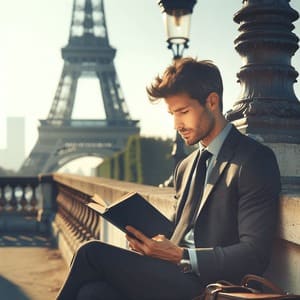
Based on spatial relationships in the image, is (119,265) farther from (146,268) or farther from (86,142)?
(86,142)

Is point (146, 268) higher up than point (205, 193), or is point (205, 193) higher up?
point (205, 193)

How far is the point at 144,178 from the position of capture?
44094 millimetres

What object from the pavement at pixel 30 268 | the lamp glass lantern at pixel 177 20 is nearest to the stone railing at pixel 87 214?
the pavement at pixel 30 268

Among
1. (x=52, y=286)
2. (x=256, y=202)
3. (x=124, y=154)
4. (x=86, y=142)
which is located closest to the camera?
(x=256, y=202)

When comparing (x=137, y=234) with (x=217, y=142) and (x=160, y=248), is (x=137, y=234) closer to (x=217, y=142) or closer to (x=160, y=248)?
(x=160, y=248)

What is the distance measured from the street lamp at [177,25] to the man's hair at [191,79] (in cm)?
472

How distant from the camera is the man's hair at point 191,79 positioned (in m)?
2.62

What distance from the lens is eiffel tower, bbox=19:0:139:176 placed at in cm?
5547

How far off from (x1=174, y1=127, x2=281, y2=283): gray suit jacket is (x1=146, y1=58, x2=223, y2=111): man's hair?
0.24 meters

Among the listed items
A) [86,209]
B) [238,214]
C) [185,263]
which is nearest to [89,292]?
[185,263]

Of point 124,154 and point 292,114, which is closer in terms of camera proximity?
point 292,114

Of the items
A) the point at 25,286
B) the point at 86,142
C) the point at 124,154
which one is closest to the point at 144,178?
the point at 124,154

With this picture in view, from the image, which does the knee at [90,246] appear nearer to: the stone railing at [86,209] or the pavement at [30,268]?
the stone railing at [86,209]

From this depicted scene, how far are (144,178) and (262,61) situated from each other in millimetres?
40198
